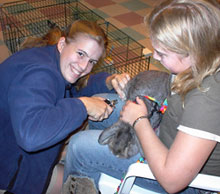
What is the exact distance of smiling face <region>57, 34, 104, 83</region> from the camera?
100cm

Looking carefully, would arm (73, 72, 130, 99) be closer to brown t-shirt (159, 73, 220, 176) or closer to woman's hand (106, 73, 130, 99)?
woman's hand (106, 73, 130, 99)

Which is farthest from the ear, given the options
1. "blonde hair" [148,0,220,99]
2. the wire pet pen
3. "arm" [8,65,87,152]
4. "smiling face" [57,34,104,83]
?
the wire pet pen

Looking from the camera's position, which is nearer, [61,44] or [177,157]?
[177,157]

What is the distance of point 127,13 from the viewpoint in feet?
9.71

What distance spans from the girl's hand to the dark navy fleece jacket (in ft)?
0.47

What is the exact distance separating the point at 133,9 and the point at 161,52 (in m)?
2.49

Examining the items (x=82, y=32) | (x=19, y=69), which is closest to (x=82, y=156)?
(x=19, y=69)

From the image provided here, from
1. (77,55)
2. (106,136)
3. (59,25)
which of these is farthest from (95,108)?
(59,25)

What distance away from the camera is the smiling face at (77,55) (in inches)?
39.5

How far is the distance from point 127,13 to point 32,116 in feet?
7.99

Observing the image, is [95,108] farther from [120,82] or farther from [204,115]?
[204,115]

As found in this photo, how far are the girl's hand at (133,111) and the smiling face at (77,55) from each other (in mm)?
264

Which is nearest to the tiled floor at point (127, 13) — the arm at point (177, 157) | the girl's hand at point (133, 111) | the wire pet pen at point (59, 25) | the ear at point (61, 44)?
the wire pet pen at point (59, 25)

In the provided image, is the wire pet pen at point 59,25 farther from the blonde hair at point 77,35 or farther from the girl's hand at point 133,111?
the girl's hand at point 133,111
